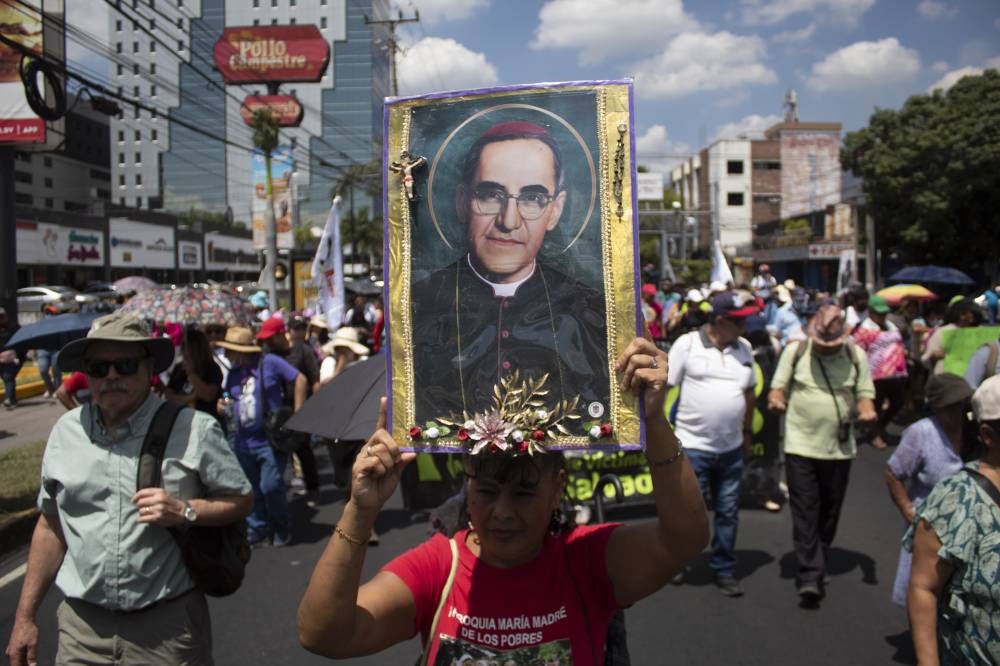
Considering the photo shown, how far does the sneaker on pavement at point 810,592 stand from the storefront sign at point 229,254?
208ft

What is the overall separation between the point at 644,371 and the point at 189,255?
208ft

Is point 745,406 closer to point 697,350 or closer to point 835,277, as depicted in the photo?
point 697,350

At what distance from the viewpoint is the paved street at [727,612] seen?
4641 mm

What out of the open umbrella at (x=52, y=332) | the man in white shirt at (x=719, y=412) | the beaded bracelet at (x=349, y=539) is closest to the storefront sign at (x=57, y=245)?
the open umbrella at (x=52, y=332)

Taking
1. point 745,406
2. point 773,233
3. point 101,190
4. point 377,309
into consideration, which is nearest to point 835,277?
point 773,233

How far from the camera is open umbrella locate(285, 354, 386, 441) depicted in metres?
4.76

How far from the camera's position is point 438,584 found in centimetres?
216

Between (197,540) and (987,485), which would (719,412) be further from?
(197,540)

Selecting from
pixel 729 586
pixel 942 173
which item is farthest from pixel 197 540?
pixel 942 173

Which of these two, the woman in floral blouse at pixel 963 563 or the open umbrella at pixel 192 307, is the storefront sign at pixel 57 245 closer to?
the open umbrella at pixel 192 307

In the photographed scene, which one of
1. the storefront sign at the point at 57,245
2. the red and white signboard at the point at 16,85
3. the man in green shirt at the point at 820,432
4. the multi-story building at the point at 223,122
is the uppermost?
the multi-story building at the point at 223,122

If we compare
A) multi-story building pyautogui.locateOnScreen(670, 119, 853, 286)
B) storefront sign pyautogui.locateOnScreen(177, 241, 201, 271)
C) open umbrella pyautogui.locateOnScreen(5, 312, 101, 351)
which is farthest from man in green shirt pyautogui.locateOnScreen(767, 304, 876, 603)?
storefront sign pyautogui.locateOnScreen(177, 241, 201, 271)

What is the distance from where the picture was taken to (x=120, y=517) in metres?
2.87

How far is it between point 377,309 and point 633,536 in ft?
57.8
